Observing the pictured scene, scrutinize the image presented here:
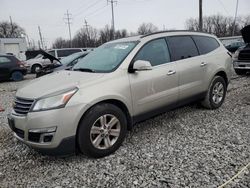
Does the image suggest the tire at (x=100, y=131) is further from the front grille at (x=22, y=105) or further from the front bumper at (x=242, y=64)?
the front bumper at (x=242, y=64)

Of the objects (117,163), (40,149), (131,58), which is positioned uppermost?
(131,58)

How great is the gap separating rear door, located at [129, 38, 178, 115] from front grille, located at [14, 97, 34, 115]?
1497 millimetres

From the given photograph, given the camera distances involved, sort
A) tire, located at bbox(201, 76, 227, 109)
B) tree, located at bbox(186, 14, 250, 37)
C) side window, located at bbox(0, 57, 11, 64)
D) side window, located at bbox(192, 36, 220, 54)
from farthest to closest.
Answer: tree, located at bbox(186, 14, 250, 37) → side window, located at bbox(0, 57, 11, 64) → tire, located at bbox(201, 76, 227, 109) → side window, located at bbox(192, 36, 220, 54)

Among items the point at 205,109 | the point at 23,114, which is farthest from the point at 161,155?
the point at 205,109

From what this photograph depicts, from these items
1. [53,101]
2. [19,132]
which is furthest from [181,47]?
[19,132]

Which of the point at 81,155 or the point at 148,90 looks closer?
the point at 81,155

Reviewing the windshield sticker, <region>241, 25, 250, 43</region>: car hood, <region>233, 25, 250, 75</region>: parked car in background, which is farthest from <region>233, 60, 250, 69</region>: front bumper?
the windshield sticker

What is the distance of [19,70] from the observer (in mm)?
14781

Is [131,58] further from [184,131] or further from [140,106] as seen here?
[184,131]

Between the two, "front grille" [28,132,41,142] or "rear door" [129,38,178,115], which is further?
"rear door" [129,38,178,115]

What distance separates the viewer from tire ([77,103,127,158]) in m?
3.52

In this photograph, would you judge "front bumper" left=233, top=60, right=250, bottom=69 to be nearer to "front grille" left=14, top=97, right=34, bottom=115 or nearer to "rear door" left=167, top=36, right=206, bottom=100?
"rear door" left=167, top=36, right=206, bottom=100

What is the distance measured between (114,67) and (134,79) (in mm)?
359

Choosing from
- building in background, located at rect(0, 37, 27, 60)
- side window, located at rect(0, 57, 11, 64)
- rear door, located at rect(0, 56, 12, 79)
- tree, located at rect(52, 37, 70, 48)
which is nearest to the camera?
rear door, located at rect(0, 56, 12, 79)
